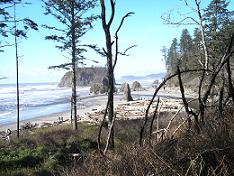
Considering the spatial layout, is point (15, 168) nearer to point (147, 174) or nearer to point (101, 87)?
point (147, 174)

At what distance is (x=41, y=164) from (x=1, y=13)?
24.2ft

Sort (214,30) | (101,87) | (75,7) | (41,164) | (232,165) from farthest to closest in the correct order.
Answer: (101,87) < (214,30) < (75,7) < (41,164) < (232,165)

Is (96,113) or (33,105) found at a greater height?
(96,113)

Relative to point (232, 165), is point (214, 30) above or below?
above

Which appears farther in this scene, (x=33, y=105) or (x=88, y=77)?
(x=88, y=77)

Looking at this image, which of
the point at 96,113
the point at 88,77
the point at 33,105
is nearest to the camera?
the point at 96,113

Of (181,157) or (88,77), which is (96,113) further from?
(88,77)

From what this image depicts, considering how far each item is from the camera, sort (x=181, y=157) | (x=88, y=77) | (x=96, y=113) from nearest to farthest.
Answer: (x=181, y=157)
(x=96, y=113)
(x=88, y=77)

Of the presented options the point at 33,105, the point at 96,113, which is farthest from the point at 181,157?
the point at 33,105

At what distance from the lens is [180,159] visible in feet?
10.2

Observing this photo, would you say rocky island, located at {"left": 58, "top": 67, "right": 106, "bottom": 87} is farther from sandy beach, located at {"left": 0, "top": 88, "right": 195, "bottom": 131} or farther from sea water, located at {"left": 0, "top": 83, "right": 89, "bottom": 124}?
sandy beach, located at {"left": 0, "top": 88, "right": 195, "bottom": 131}

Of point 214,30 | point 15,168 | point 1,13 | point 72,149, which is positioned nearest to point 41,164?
point 15,168

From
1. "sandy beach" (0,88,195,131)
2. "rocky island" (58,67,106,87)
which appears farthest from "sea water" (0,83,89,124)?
"rocky island" (58,67,106,87)

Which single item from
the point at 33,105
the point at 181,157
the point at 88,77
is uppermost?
Answer: the point at 88,77
